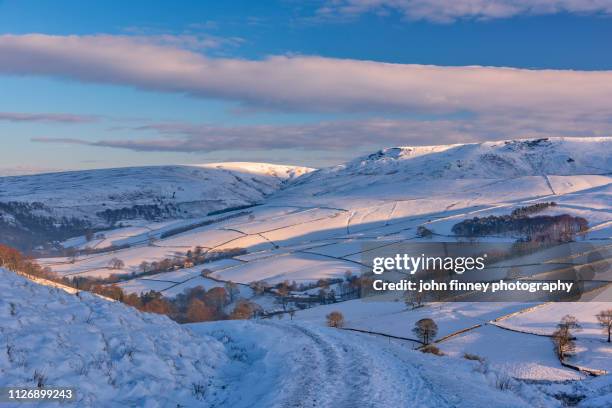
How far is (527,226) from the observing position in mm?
158750

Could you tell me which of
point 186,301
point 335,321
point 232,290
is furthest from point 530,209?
point 335,321

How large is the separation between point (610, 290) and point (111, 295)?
86134 millimetres

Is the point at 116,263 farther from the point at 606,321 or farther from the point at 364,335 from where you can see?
the point at 364,335

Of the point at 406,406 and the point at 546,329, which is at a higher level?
the point at 406,406

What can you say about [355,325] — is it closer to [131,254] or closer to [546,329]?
[546,329]

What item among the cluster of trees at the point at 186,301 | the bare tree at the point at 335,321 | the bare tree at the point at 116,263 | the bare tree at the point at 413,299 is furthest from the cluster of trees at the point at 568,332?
the bare tree at the point at 116,263

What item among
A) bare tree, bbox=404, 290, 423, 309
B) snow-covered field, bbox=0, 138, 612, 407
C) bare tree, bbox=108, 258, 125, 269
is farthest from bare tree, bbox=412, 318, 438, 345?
bare tree, bbox=108, 258, 125, 269

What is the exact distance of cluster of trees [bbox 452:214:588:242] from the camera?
148m

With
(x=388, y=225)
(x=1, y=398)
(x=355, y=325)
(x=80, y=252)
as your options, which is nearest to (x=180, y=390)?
(x=1, y=398)

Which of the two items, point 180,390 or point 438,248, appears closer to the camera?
point 180,390

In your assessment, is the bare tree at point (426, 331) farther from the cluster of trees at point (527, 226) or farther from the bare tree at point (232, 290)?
the cluster of trees at point (527, 226)

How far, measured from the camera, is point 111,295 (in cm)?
9162

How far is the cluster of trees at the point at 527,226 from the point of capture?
486 ft

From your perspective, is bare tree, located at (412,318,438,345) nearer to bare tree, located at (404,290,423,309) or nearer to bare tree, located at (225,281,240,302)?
bare tree, located at (404,290,423,309)
